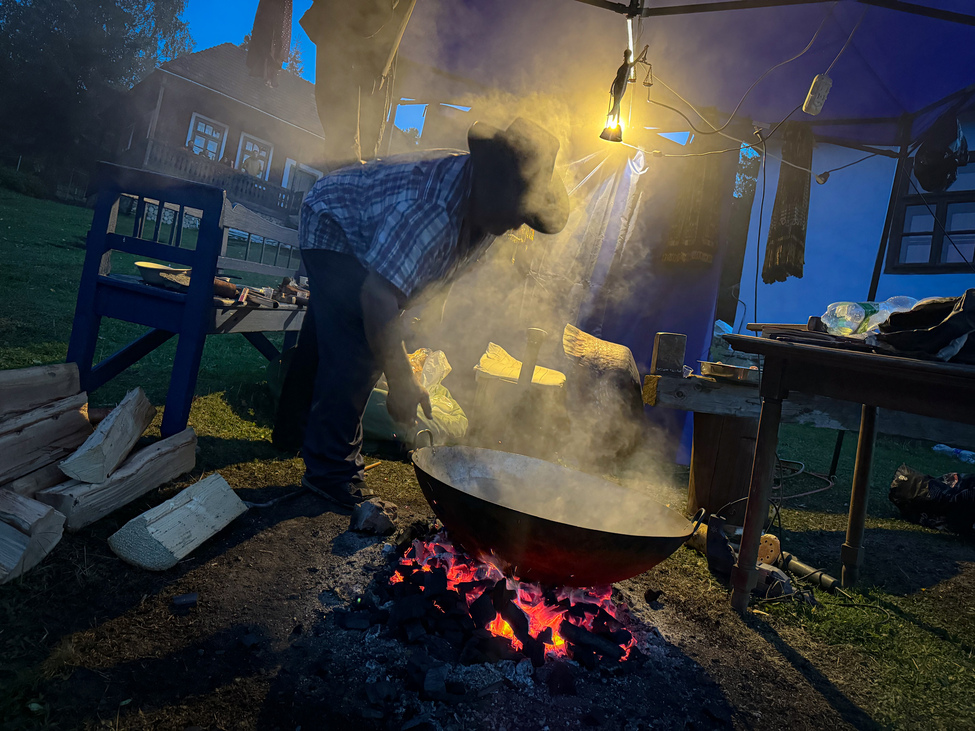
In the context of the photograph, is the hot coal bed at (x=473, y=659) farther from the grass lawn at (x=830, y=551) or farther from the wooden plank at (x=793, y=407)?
the wooden plank at (x=793, y=407)

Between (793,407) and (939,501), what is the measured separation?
2203 millimetres

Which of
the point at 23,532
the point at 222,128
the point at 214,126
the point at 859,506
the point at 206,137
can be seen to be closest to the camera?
the point at 23,532

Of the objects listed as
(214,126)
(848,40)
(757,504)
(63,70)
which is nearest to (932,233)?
(848,40)

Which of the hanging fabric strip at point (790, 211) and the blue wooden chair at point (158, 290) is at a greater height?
the hanging fabric strip at point (790, 211)

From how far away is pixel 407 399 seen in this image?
8.12 feet

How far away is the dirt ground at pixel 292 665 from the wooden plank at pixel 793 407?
5.25ft

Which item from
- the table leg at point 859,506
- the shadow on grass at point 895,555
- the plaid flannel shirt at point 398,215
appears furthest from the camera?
the shadow on grass at point 895,555

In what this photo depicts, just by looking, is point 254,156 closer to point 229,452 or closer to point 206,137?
point 206,137

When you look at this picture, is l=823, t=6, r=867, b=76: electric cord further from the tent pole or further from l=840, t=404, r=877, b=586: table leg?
l=840, t=404, r=877, b=586: table leg

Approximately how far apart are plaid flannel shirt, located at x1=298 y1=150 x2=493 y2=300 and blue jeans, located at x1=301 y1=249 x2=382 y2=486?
121mm

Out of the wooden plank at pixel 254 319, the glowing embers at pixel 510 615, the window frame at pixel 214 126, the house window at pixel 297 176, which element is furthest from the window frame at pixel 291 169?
the glowing embers at pixel 510 615

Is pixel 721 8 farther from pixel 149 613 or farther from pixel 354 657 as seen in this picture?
pixel 149 613

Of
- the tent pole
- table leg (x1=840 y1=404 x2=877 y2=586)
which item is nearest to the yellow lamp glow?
table leg (x1=840 y1=404 x2=877 y2=586)

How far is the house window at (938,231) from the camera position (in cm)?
746
